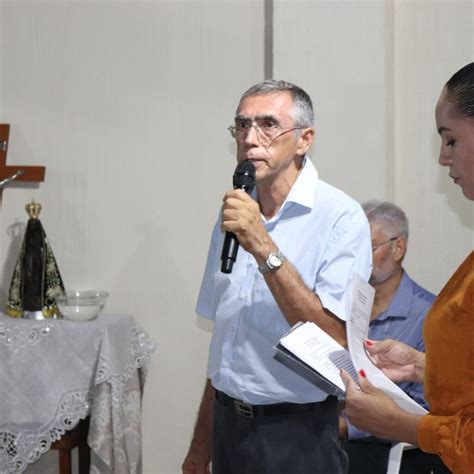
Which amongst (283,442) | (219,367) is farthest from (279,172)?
(283,442)

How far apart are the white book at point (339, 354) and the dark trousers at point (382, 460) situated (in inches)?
40.9

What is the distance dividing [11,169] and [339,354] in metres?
2.68

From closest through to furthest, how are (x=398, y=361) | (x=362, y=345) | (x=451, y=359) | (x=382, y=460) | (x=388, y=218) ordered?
(x=451, y=359) < (x=362, y=345) < (x=398, y=361) < (x=382, y=460) < (x=388, y=218)

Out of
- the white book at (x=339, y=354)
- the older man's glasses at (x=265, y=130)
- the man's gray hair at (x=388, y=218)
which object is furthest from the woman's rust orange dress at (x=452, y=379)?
the man's gray hair at (x=388, y=218)

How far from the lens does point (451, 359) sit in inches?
61.1

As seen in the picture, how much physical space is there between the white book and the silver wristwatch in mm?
200

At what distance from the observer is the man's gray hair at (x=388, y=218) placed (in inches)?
130

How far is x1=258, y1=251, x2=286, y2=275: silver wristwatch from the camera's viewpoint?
2057mm

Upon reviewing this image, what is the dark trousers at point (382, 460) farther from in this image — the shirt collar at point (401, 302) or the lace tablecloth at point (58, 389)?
the lace tablecloth at point (58, 389)

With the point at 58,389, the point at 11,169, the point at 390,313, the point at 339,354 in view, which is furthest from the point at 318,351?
the point at 11,169

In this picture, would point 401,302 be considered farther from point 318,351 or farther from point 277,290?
point 318,351

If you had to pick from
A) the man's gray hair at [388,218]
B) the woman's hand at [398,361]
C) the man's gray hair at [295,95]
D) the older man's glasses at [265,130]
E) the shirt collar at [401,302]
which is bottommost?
the woman's hand at [398,361]

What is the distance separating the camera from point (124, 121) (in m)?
4.12

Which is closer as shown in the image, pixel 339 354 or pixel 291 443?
A: pixel 339 354
